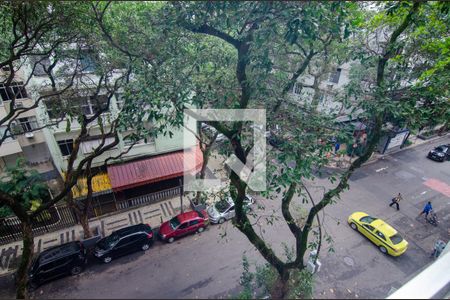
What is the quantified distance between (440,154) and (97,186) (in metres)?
27.5

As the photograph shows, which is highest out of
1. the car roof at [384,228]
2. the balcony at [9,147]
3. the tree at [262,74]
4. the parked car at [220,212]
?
the tree at [262,74]

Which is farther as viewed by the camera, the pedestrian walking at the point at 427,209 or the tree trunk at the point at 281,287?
the pedestrian walking at the point at 427,209

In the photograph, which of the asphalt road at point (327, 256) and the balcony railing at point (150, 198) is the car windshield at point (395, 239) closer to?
the asphalt road at point (327, 256)

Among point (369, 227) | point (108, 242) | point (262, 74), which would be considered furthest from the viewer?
point (369, 227)

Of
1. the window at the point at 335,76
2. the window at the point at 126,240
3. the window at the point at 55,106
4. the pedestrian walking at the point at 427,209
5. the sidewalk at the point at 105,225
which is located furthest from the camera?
the window at the point at 335,76

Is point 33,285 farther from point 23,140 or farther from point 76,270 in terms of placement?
point 23,140

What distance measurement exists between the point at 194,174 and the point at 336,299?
11.2m

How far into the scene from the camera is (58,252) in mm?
10539

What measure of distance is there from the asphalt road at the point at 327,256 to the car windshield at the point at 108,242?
81 cm

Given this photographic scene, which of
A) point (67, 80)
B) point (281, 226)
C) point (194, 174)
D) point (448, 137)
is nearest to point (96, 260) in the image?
point (194, 174)

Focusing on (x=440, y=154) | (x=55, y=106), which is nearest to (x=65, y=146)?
(x=55, y=106)

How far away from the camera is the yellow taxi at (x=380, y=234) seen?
1136 centimetres

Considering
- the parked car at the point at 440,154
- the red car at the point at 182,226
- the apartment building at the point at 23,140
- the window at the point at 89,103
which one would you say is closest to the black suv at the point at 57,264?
the red car at the point at 182,226

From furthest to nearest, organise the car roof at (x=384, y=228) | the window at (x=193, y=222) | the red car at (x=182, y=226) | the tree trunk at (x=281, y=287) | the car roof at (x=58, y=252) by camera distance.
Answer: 1. the window at (x=193, y=222)
2. the red car at (x=182, y=226)
3. the car roof at (x=384, y=228)
4. the car roof at (x=58, y=252)
5. the tree trunk at (x=281, y=287)
